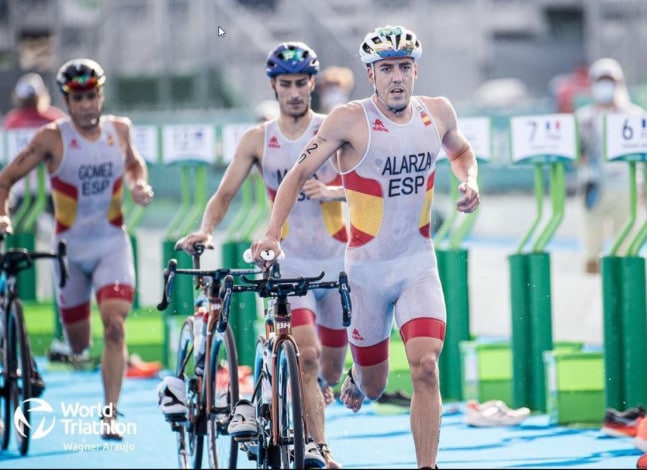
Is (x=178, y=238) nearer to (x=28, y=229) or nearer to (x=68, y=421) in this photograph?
(x=28, y=229)

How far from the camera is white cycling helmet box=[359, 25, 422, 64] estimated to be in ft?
25.9

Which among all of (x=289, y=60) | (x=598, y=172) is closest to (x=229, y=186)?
(x=289, y=60)

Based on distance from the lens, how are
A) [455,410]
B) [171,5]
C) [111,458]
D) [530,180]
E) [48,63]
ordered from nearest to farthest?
[111,458] → [455,410] → [171,5] → [48,63] → [530,180]

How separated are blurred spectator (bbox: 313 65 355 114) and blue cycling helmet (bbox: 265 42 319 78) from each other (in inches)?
166

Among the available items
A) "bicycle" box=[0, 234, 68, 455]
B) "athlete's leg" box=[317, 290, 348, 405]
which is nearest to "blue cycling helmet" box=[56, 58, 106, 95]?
"bicycle" box=[0, 234, 68, 455]

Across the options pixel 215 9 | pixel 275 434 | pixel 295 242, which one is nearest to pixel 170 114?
pixel 215 9

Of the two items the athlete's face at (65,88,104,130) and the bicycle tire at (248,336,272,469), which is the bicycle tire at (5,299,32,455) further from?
the bicycle tire at (248,336,272,469)

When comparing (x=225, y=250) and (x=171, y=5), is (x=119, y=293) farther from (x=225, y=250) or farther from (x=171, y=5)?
(x=171, y=5)

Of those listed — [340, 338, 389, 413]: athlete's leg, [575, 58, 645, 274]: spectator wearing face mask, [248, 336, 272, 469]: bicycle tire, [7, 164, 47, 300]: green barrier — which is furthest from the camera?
[575, 58, 645, 274]: spectator wearing face mask

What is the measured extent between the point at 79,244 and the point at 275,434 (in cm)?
329

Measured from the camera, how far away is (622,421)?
1022 cm

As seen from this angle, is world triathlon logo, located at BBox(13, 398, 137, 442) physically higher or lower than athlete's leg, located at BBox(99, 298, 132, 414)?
lower

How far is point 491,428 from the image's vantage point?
10.5 metres

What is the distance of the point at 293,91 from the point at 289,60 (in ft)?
0.64
